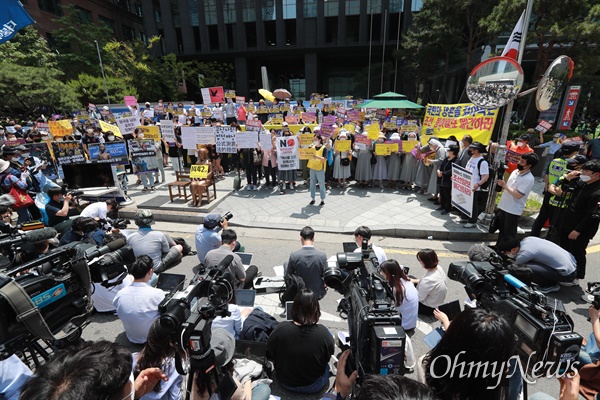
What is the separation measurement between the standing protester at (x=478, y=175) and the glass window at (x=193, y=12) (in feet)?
112

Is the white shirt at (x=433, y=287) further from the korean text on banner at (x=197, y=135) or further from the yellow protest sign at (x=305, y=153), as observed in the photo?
the korean text on banner at (x=197, y=135)

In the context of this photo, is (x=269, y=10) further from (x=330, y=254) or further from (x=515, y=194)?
(x=515, y=194)

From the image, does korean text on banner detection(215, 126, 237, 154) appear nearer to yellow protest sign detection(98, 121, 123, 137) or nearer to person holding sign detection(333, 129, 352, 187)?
person holding sign detection(333, 129, 352, 187)

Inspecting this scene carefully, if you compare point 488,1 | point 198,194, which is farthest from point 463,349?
point 488,1

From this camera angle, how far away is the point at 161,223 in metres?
8.21

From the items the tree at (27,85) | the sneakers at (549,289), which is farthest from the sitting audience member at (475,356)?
the tree at (27,85)

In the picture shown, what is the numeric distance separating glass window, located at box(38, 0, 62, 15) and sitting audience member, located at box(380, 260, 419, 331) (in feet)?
136

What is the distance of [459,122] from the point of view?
8.16 m

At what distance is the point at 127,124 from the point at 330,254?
9.66 metres

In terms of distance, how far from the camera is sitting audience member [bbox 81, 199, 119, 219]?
5910 millimetres

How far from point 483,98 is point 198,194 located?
23.2 ft

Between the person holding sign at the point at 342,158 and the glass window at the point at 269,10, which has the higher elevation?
the glass window at the point at 269,10

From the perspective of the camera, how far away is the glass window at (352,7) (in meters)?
29.9

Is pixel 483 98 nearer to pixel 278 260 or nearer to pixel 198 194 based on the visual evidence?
pixel 278 260
